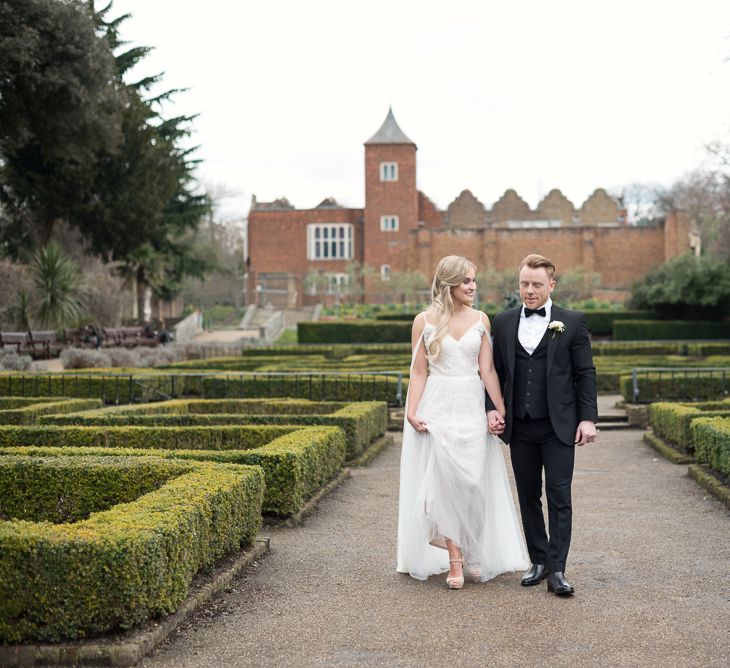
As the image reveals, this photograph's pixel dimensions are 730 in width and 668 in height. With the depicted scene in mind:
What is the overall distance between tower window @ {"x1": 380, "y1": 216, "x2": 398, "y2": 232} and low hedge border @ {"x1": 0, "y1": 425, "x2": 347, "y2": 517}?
144 feet

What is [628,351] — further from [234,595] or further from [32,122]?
[234,595]

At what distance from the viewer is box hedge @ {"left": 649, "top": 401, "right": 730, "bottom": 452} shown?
9.67 m

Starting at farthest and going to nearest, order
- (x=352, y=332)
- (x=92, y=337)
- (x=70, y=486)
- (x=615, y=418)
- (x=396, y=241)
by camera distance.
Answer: (x=396, y=241), (x=352, y=332), (x=92, y=337), (x=615, y=418), (x=70, y=486)

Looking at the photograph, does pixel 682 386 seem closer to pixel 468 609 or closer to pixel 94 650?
pixel 468 609

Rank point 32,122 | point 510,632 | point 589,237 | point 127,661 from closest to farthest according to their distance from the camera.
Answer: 1. point 127,661
2. point 510,632
3. point 32,122
4. point 589,237

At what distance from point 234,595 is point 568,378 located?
6.32ft

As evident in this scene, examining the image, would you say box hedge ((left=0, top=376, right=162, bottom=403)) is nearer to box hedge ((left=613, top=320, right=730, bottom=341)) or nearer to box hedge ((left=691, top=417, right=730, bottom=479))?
box hedge ((left=691, top=417, right=730, bottom=479))

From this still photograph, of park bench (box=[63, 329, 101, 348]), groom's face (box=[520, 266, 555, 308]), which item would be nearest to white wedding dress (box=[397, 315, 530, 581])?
groom's face (box=[520, 266, 555, 308])

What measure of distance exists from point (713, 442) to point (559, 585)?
162 inches

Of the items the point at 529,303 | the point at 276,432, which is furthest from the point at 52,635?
the point at 276,432

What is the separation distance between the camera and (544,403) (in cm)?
476

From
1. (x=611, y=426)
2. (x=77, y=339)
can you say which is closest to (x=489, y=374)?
(x=611, y=426)

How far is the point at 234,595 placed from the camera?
469 cm

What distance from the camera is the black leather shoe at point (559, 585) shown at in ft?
14.9
